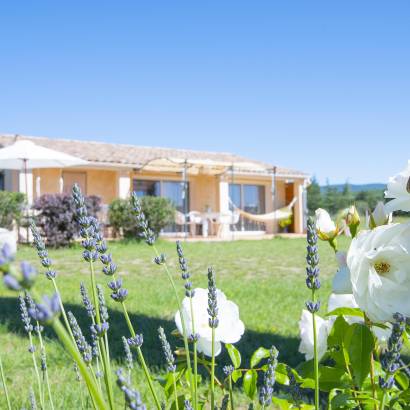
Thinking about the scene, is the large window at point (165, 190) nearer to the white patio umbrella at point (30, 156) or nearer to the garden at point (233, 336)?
the white patio umbrella at point (30, 156)

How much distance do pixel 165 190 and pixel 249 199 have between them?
4684 millimetres

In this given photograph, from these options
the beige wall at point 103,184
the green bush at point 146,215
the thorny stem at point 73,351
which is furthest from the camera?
the beige wall at point 103,184

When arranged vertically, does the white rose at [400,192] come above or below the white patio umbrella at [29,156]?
below

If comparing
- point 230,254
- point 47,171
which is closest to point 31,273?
point 230,254

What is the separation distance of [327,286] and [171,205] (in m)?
10.7

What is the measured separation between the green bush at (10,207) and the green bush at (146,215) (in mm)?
2982

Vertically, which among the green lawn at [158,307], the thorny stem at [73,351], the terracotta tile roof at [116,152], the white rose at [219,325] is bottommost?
the green lawn at [158,307]

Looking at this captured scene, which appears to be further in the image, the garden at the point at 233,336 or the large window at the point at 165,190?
the large window at the point at 165,190

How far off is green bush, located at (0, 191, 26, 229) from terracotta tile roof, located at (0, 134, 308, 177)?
443cm

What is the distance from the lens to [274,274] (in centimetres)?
927

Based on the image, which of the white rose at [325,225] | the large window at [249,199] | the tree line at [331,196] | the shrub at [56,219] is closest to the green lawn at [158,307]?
the white rose at [325,225]

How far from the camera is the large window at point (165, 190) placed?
72.5ft

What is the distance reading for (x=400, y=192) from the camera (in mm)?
860

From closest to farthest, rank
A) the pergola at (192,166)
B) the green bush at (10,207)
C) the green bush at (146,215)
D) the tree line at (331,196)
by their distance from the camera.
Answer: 1. the green bush at (10,207)
2. the green bush at (146,215)
3. the pergola at (192,166)
4. the tree line at (331,196)
